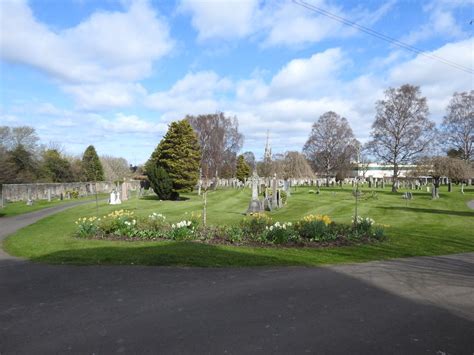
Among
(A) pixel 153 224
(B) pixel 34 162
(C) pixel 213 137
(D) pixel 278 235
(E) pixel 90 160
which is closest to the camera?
(D) pixel 278 235

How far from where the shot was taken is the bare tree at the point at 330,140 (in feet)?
241

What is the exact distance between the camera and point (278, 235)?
1144cm

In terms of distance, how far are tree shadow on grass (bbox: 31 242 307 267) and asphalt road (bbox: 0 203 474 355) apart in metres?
0.57

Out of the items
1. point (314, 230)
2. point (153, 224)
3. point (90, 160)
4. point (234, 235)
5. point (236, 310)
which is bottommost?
point (236, 310)

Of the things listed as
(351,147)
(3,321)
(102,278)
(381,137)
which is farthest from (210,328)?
(351,147)

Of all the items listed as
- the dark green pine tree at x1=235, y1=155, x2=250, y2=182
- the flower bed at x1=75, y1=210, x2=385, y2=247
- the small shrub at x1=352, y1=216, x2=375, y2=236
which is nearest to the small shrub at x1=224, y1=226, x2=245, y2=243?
the flower bed at x1=75, y1=210, x2=385, y2=247

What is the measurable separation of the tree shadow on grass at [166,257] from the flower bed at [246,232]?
1381 millimetres

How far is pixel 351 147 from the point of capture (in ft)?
238

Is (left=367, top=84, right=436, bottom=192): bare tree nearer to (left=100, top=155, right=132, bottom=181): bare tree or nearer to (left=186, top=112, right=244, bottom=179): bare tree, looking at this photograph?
(left=186, top=112, right=244, bottom=179): bare tree

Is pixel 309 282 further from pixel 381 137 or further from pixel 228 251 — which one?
pixel 381 137

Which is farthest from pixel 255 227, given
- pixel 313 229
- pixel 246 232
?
pixel 313 229

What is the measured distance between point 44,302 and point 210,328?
293 cm

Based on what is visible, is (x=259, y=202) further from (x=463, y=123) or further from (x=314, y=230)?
(x=463, y=123)

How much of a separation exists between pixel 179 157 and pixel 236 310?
32626mm
